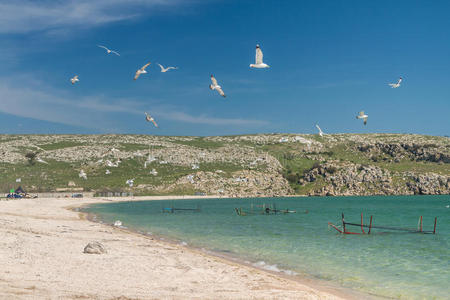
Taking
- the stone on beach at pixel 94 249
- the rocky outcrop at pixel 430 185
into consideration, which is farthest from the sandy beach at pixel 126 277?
the rocky outcrop at pixel 430 185

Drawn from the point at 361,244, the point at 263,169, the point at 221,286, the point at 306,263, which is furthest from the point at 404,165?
the point at 221,286

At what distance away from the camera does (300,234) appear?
126 feet

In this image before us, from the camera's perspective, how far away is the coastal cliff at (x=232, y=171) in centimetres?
13362

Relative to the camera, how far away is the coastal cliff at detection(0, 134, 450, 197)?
13362cm

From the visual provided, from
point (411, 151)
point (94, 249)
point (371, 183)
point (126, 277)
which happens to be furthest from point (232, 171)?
point (126, 277)

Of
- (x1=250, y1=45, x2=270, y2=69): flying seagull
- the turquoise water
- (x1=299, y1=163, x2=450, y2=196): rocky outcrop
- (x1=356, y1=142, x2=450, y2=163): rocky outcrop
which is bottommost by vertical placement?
the turquoise water

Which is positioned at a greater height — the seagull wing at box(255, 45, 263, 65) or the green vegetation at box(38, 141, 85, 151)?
the green vegetation at box(38, 141, 85, 151)

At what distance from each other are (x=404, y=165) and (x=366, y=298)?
15138 centimetres

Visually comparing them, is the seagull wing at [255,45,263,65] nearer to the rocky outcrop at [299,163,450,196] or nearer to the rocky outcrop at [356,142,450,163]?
the rocky outcrop at [299,163,450,196]

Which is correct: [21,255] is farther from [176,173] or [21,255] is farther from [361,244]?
[176,173]

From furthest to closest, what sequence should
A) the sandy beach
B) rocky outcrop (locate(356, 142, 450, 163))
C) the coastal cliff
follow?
rocky outcrop (locate(356, 142, 450, 163)) → the coastal cliff → the sandy beach

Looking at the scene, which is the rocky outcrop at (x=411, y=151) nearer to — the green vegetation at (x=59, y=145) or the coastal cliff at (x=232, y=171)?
the coastal cliff at (x=232, y=171)

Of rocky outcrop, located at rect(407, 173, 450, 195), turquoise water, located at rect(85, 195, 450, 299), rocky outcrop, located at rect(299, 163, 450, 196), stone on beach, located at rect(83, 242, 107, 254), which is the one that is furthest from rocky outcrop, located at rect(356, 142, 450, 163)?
stone on beach, located at rect(83, 242, 107, 254)

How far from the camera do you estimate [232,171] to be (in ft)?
500
